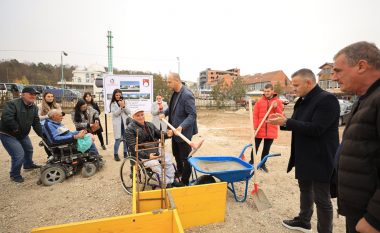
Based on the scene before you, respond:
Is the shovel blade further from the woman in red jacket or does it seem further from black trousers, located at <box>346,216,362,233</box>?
black trousers, located at <box>346,216,362,233</box>

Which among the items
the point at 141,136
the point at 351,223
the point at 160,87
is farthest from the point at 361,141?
the point at 160,87

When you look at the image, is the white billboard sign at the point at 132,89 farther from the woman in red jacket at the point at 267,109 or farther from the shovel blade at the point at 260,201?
the shovel blade at the point at 260,201

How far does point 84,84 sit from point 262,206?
6505 cm

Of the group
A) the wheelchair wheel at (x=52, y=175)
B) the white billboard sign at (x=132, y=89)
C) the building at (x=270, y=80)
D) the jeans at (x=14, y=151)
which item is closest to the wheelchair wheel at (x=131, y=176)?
the wheelchair wheel at (x=52, y=175)

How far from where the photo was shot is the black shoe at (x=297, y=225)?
272 cm

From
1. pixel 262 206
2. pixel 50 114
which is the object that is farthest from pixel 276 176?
pixel 50 114

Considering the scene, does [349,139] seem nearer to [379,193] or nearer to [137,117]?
[379,193]

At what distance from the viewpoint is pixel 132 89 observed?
260 inches

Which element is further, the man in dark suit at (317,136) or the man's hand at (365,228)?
the man in dark suit at (317,136)

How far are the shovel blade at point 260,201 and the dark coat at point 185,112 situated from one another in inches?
57.2

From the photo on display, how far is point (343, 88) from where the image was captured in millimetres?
1476

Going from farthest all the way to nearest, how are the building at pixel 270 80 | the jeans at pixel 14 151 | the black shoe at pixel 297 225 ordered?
the building at pixel 270 80 < the jeans at pixel 14 151 < the black shoe at pixel 297 225

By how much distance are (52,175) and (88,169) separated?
2.08 feet

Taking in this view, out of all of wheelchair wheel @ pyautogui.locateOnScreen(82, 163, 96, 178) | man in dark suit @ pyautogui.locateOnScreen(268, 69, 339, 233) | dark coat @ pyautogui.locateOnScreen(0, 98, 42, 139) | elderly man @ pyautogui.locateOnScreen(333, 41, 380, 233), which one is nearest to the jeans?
dark coat @ pyautogui.locateOnScreen(0, 98, 42, 139)
